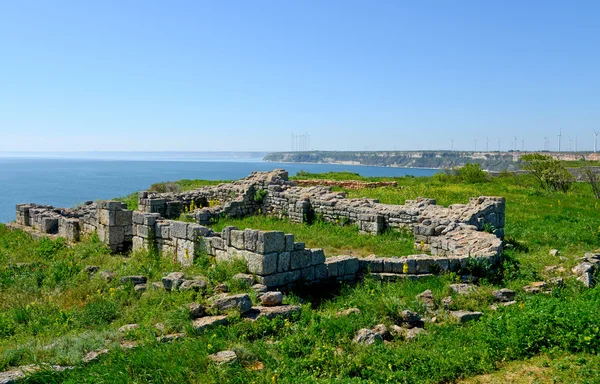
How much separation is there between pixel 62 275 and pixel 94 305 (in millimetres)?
3220

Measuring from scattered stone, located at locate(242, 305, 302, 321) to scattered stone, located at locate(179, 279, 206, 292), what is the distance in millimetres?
1334

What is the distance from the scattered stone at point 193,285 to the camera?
8766 millimetres

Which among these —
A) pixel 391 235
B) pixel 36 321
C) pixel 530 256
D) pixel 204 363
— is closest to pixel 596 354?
pixel 204 363

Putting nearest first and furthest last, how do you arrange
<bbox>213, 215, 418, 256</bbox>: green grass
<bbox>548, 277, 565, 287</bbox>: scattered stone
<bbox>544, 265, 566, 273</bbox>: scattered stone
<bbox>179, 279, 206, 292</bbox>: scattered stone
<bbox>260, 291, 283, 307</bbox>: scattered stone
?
1. <bbox>260, 291, 283, 307</bbox>: scattered stone
2. <bbox>179, 279, 206, 292</bbox>: scattered stone
3. <bbox>548, 277, 565, 287</bbox>: scattered stone
4. <bbox>544, 265, 566, 273</bbox>: scattered stone
5. <bbox>213, 215, 418, 256</bbox>: green grass

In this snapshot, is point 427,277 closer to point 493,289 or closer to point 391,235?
point 493,289

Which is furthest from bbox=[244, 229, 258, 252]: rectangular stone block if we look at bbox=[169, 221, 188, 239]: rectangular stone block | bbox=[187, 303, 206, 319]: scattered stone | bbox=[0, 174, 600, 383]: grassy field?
bbox=[169, 221, 188, 239]: rectangular stone block

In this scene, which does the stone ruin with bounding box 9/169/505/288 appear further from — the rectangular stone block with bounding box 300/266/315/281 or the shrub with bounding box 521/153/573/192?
the shrub with bounding box 521/153/573/192

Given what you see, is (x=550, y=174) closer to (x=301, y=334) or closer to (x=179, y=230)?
(x=179, y=230)

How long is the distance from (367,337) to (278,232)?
3265 mm

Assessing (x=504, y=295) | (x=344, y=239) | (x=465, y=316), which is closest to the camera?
(x=465, y=316)

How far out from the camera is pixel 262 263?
30.2ft

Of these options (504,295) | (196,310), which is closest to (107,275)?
(196,310)

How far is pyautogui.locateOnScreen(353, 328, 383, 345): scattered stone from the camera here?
687 centimetres

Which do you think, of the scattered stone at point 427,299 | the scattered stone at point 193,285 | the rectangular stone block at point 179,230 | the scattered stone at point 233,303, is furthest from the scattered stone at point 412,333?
the rectangular stone block at point 179,230
